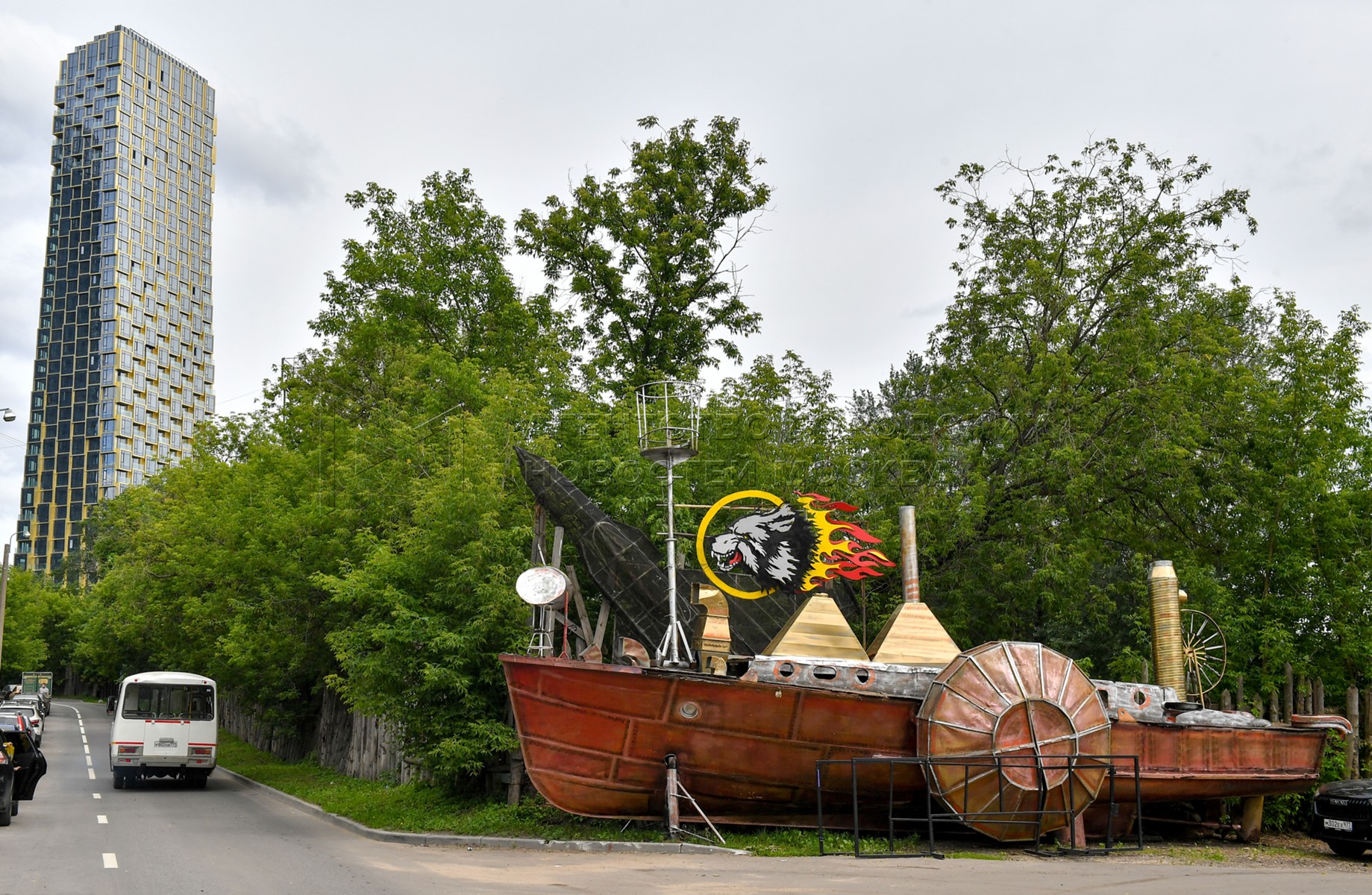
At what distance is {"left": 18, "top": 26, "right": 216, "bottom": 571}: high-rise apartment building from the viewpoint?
105312mm

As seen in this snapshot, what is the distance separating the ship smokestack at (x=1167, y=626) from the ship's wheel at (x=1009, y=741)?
11.2 ft

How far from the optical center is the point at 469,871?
12.5 metres

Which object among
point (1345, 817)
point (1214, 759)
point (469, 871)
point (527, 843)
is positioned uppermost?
point (1214, 759)

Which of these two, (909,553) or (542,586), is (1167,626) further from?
(542,586)

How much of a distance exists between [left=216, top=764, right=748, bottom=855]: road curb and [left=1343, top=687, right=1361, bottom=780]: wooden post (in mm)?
9865

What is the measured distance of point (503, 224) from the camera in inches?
1539

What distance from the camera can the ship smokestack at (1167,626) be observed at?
1742cm

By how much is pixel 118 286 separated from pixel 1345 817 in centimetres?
11105

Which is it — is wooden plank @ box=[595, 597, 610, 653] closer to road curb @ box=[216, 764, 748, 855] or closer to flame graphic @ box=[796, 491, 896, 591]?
road curb @ box=[216, 764, 748, 855]

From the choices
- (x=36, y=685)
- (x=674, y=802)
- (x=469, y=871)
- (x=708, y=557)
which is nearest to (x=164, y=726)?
(x=469, y=871)

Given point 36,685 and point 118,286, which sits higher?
point 118,286

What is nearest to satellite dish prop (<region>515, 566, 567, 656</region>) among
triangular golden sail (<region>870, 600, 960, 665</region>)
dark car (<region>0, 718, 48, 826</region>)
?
triangular golden sail (<region>870, 600, 960, 665</region>)

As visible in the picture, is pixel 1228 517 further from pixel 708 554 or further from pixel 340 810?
pixel 340 810

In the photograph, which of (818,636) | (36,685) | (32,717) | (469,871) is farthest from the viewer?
(36,685)
